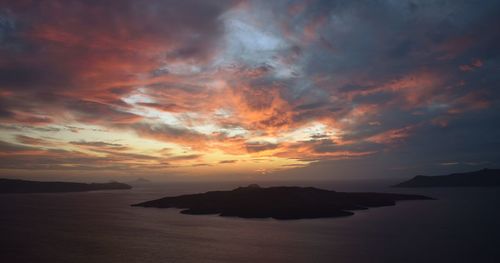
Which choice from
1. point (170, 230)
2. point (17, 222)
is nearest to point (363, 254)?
point (170, 230)

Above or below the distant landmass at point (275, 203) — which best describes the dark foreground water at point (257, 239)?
below

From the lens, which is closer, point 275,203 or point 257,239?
point 257,239

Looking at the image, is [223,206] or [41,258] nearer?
[41,258]

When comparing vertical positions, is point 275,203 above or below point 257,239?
above

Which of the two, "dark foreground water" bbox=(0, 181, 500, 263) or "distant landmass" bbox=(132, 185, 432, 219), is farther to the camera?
"distant landmass" bbox=(132, 185, 432, 219)

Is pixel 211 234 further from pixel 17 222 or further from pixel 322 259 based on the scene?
pixel 17 222

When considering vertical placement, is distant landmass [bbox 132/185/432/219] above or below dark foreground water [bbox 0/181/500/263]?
above

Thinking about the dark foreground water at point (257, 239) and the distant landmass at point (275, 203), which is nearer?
the dark foreground water at point (257, 239)

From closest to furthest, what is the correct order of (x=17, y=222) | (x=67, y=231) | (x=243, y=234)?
1. (x=243, y=234)
2. (x=67, y=231)
3. (x=17, y=222)
